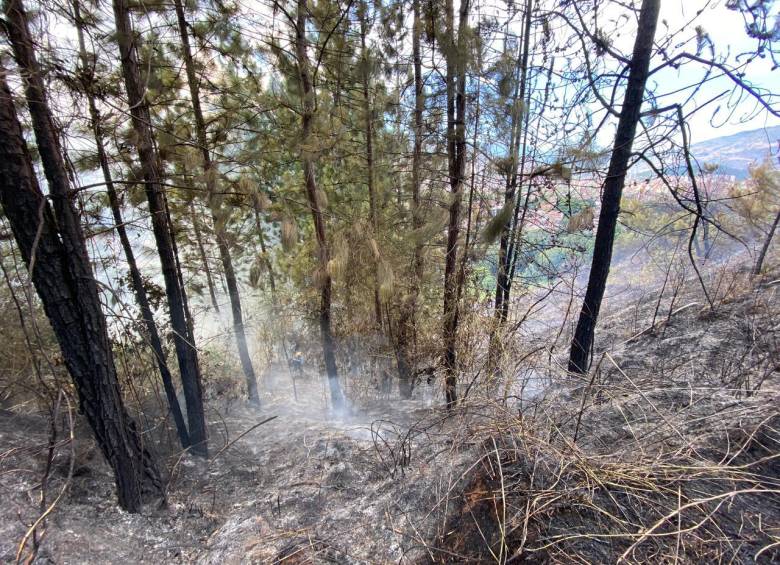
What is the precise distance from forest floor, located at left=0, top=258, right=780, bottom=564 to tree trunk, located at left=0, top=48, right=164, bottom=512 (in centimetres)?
46

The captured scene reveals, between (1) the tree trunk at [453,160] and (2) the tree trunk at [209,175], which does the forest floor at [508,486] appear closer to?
(1) the tree trunk at [453,160]

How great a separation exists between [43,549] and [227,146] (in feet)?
13.0

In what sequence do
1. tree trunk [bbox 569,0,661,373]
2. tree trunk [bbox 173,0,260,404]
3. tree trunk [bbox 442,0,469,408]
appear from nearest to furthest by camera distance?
tree trunk [bbox 569,0,661,373] → tree trunk [bbox 173,0,260,404] → tree trunk [bbox 442,0,469,408]

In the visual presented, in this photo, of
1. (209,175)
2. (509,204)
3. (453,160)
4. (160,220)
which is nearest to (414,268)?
(453,160)

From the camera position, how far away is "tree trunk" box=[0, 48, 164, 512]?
→ 1.96 meters

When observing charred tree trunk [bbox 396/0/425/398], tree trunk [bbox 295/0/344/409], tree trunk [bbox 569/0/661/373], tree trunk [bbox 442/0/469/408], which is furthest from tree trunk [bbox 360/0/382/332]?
tree trunk [bbox 569/0/661/373]

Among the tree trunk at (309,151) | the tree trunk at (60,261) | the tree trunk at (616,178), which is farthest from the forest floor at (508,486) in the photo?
the tree trunk at (309,151)

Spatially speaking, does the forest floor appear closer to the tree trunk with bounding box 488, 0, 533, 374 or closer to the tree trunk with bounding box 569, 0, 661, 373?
the tree trunk with bounding box 569, 0, 661, 373

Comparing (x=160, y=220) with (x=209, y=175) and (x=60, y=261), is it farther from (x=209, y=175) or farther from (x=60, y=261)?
(x=60, y=261)

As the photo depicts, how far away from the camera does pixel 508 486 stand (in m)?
1.70

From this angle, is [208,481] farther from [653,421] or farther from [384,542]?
[653,421]

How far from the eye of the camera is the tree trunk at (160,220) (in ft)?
10.3

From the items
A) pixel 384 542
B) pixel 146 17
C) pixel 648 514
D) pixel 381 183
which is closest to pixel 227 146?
pixel 146 17

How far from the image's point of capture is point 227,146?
430 cm
